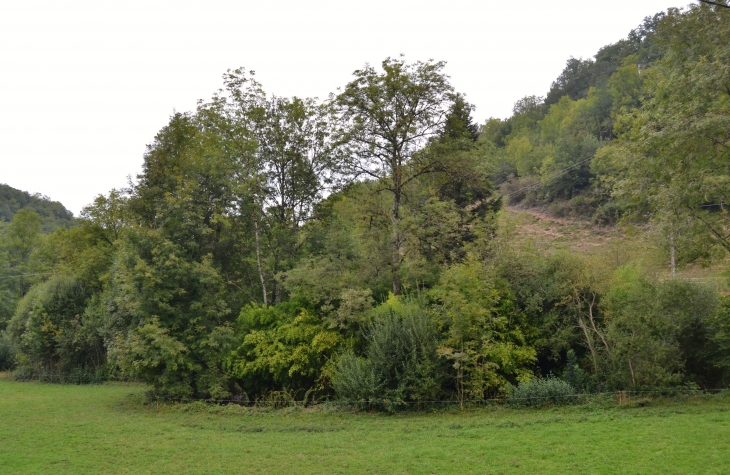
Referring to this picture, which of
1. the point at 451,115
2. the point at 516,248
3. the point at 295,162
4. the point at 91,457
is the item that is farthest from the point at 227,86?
the point at 91,457

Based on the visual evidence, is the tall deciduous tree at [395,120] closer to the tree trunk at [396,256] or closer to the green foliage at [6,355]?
the tree trunk at [396,256]

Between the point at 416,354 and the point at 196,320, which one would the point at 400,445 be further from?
the point at 196,320

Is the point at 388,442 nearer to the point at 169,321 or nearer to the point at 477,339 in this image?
the point at 477,339

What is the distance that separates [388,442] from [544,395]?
5365mm

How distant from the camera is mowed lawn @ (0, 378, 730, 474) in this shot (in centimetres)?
892

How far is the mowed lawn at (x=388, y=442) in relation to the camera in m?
8.92

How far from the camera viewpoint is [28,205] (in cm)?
7912

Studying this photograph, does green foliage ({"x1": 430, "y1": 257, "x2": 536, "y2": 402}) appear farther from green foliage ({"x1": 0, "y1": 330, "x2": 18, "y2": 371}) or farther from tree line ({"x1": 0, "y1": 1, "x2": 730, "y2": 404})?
green foliage ({"x1": 0, "y1": 330, "x2": 18, "y2": 371})

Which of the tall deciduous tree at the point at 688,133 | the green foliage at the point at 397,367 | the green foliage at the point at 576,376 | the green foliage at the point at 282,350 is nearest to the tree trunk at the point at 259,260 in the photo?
the green foliage at the point at 282,350

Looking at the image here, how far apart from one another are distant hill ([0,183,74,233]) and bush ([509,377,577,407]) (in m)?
80.0

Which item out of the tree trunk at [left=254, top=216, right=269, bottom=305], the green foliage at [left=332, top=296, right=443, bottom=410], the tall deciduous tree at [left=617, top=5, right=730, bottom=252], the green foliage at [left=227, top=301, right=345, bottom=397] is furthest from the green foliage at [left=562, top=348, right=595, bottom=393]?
the tree trunk at [left=254, top=216, right=269, bottom=305]

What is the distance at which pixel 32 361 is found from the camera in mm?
30516

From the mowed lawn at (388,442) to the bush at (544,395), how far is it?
1.72 feet

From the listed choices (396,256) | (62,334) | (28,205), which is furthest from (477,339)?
(28,205)
